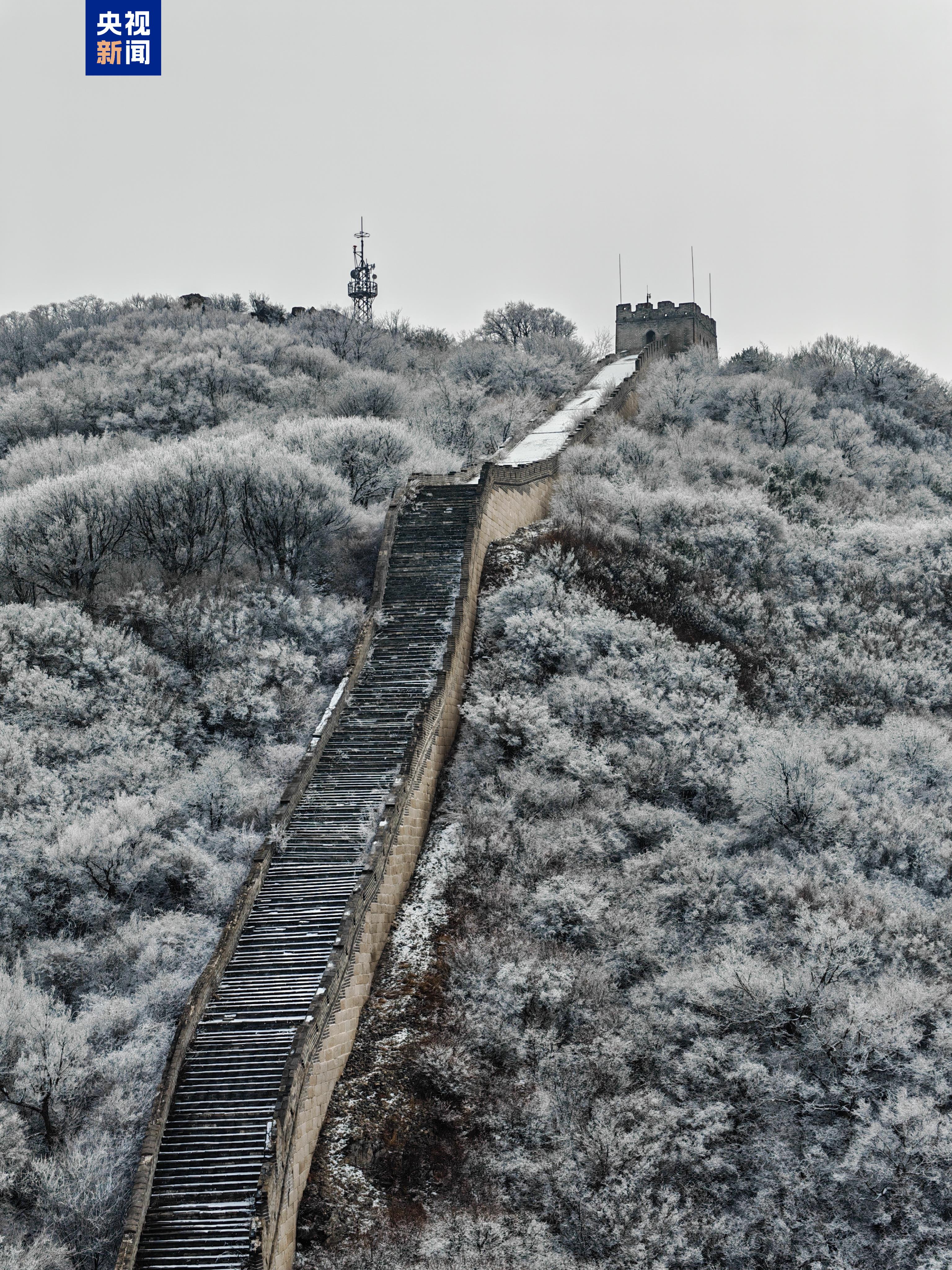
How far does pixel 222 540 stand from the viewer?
28.6 meters

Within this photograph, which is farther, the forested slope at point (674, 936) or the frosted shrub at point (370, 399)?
the frosted shrub at point (370, 399)

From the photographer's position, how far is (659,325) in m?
54.8

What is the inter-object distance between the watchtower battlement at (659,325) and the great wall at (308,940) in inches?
1192

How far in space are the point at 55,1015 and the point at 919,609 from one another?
21584 mm

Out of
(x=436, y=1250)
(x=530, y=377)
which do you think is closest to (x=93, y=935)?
(x=436, y=1250)

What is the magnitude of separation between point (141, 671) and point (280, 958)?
9.07 meters

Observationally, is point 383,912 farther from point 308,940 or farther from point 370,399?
point 370,399

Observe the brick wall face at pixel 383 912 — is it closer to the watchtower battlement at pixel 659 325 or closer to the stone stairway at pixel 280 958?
the stone stairway at pixel 280 958

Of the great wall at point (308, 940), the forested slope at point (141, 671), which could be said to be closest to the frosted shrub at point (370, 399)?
the forested slope at point (141, 671)

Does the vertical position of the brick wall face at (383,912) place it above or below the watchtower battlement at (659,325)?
below

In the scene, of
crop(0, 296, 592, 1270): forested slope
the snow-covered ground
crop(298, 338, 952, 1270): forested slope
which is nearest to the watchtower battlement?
the snow-covered ground

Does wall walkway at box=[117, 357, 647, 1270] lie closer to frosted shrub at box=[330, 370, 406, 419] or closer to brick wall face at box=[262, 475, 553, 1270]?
brick wall face at box=[262, 475, 553, 1270]

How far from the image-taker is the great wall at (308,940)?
1355cm

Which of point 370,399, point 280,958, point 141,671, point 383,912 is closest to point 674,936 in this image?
point 383,912
